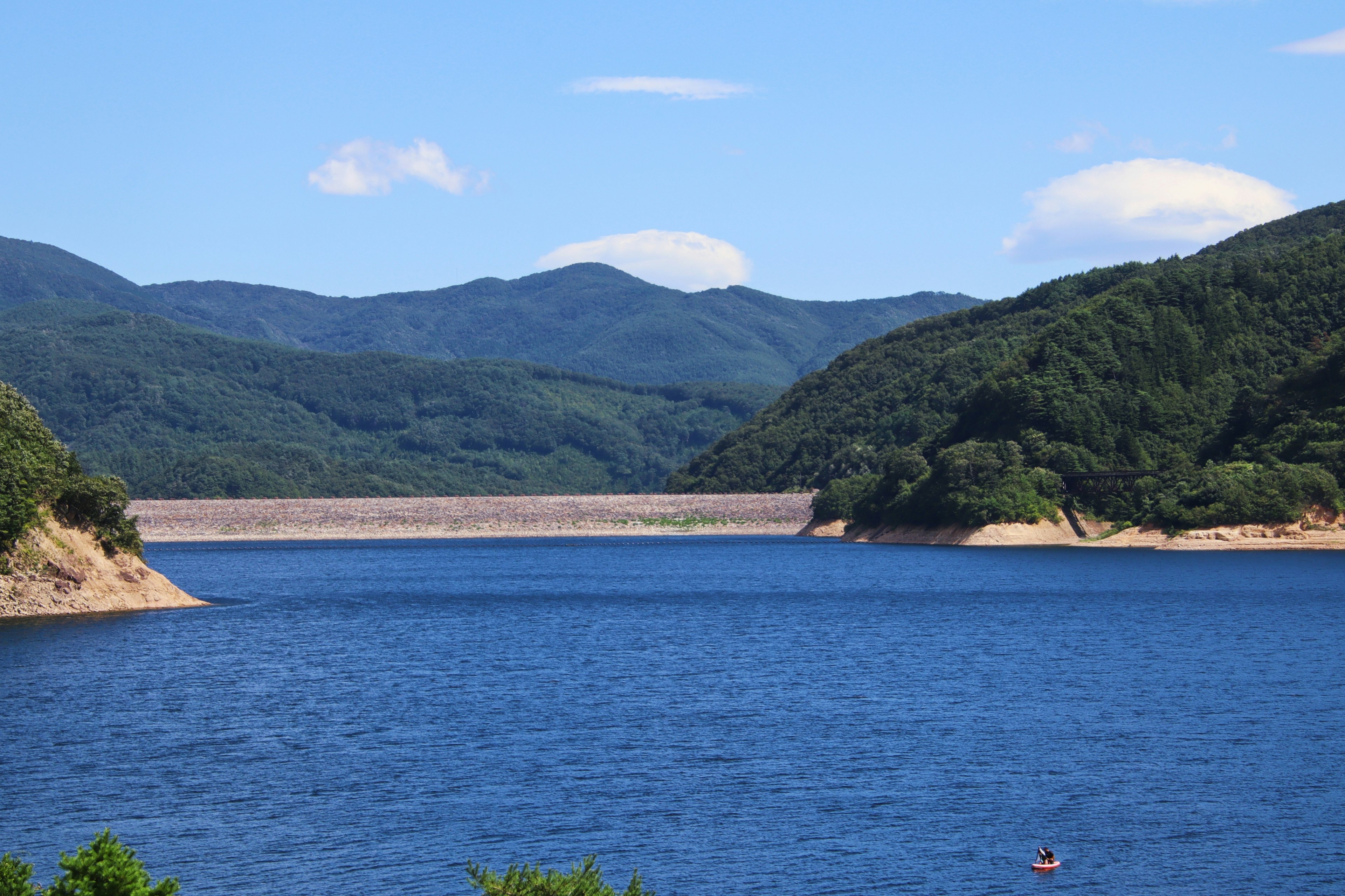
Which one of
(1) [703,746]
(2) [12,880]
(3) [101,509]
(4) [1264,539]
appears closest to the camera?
(2) [12,880]

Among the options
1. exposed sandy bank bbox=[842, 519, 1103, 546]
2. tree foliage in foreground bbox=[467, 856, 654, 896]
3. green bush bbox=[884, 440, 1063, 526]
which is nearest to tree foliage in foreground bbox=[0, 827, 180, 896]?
tree foliage in foreground bbox=[467, 856, 654, 896]

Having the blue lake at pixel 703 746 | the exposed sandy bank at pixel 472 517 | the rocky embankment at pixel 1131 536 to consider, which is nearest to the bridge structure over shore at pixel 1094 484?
the rocky embankment at pixel 1131 536

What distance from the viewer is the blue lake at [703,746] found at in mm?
25609

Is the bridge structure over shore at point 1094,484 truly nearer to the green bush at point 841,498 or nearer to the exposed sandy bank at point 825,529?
the green bush at point 841,498

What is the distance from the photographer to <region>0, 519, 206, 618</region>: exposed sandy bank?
61.3m

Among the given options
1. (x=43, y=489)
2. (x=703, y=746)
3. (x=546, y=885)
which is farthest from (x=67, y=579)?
(x=546, y=885)

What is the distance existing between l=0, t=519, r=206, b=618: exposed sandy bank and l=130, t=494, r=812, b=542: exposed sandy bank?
111490 millimetres

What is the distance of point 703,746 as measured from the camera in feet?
115

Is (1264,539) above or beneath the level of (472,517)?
above

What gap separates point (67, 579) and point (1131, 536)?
319 feet

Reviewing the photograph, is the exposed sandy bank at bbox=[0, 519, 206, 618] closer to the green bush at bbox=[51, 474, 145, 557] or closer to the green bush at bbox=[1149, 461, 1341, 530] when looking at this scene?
the green bush at bbox=[51, 474, 145, 557]

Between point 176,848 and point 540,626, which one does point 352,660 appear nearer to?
point 540,626

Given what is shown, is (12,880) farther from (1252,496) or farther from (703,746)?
(1252,496)

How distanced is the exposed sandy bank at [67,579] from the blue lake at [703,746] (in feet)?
6.18
